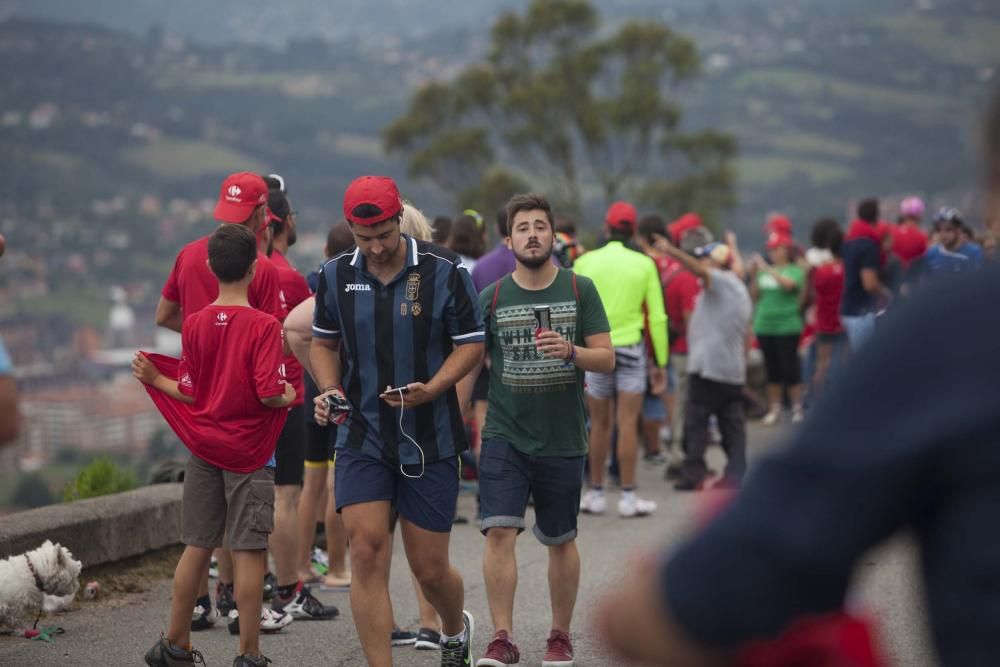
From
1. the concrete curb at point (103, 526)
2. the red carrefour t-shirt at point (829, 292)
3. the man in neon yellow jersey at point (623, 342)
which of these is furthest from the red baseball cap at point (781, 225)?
the concrete curb at point (103, 526)

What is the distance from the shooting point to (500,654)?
246 inches

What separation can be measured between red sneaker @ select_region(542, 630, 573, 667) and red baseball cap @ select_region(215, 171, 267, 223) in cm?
238

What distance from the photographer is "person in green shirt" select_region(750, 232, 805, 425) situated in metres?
15.1

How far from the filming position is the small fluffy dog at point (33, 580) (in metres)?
6.57

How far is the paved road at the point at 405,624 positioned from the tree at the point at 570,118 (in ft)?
143

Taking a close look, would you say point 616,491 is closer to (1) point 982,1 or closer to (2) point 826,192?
(2) point 826,192

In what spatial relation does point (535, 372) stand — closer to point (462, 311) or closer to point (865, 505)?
point (462, 311)

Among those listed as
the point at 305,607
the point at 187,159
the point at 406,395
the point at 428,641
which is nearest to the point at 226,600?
the point at 305,607

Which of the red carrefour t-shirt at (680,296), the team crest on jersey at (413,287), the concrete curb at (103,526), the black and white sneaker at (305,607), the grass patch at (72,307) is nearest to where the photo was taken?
the team crest on jersey at (413,287)

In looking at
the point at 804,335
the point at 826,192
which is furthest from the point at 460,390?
the point at 826,192

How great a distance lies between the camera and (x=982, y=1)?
598ft

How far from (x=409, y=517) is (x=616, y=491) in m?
6.34

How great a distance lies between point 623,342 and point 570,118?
44.6m

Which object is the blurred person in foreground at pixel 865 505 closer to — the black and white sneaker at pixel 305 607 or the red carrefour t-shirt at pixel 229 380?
the red carrefour t-shirt at pixel 229 380
